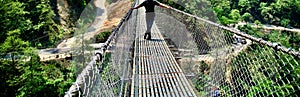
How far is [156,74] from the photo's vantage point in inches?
108

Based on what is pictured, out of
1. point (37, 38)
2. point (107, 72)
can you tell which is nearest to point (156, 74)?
point (107, 72)

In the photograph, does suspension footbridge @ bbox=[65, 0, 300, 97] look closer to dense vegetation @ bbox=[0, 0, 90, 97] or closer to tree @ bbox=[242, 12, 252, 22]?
dense vegetation @ bbox=[0, 0, 90, 97]

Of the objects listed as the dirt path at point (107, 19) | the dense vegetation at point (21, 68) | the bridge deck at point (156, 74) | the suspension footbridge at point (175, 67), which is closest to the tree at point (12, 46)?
the dense vegetation at point (21, 68)

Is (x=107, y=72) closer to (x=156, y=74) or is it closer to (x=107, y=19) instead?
(x=156, y=74)

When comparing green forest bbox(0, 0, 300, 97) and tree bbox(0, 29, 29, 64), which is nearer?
tree bbox(0, 29, 29, 64)

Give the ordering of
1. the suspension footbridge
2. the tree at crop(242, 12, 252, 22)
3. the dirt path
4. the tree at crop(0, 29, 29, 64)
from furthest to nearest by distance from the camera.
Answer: the tree at crop(242, 12, 252, 22)
the dirt path
the tree at crop(0, 29, 29, 64)
the suspension footbridge

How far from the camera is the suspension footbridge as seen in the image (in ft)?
5.96

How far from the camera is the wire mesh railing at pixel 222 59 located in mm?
2668

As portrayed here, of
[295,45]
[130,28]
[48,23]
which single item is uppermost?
[130,28]

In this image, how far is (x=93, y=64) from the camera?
67.1 inches

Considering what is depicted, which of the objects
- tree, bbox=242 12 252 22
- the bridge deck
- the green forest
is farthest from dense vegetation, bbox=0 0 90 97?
tree, bbox=242 12 252 22

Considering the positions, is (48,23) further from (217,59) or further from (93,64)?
(93,64)

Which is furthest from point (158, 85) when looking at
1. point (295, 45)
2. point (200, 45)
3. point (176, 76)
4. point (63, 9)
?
point (295, 45)

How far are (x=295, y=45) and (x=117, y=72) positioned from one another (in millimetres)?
15176
